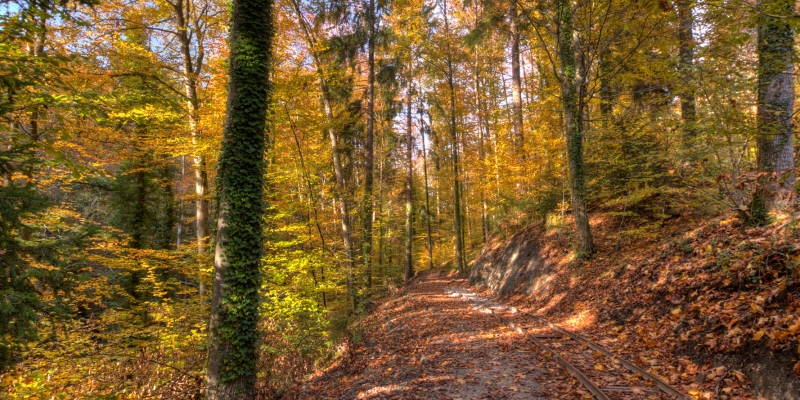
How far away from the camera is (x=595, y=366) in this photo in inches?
216

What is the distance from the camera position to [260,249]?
20.4 ft

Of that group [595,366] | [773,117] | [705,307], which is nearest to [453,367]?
[595,366]

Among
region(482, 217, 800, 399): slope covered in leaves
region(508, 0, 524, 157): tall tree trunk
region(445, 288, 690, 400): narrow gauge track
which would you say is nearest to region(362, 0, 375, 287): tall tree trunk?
region(508, 0, 524, 157): tall tree trunk

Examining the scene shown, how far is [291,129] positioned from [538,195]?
32.4ft

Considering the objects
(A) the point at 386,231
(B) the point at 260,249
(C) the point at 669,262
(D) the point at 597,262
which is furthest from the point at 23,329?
(A) the point at 386,231

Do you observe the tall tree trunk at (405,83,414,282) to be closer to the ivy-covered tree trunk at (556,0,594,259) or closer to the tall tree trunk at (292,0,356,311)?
the tall tree trunk at (292,0,356,311)

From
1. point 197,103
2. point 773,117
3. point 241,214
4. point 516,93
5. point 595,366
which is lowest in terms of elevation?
point 595,366

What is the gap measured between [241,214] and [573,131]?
9439 mm

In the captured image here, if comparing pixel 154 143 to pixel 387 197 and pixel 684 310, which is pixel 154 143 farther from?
pixel 387 197

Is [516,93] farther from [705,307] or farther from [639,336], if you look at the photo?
[705,307]

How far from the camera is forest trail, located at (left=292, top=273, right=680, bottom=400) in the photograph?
4953 mm

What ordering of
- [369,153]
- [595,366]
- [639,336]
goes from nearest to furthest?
1. [595,366]
2. [639,336]
3. [369,153]

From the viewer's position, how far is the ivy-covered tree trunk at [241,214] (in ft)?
18.5

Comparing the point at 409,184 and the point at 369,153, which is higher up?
the point at 369,153
